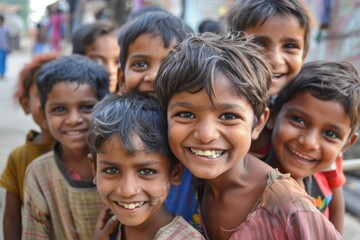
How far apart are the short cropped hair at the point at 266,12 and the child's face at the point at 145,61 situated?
1.13 feet

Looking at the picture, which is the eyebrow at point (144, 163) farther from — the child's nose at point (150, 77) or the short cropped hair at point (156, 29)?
the short cropped hair at point (156, 29)

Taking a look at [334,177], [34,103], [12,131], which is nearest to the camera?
[334,177]

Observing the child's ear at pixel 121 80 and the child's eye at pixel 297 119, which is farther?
the child's ear at pixel 121 80

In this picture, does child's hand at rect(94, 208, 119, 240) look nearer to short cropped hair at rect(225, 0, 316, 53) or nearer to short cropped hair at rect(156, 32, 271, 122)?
short cropped hair at rect(156, 32, 271, 122)

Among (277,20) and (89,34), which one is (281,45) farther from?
(89,34)

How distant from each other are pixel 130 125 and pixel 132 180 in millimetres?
209

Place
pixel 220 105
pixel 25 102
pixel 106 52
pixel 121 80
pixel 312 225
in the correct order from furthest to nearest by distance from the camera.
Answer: pixel 106 52 → pixel 25 102 → pixel 121 80 → pixel 220 105 → pixel 312 225

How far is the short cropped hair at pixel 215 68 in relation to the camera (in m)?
1.21

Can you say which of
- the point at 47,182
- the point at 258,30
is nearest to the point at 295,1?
the point at 258,30

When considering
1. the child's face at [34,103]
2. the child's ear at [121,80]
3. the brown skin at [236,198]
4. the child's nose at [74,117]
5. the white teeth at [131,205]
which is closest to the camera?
the brown skin at [236,198]

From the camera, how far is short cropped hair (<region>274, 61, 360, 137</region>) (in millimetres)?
1480

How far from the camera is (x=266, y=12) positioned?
5.49ft

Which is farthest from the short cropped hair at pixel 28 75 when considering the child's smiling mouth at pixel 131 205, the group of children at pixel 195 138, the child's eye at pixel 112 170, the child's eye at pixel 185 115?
the child's eye at pixel 185 115

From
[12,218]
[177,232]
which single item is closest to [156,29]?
[177,232]
